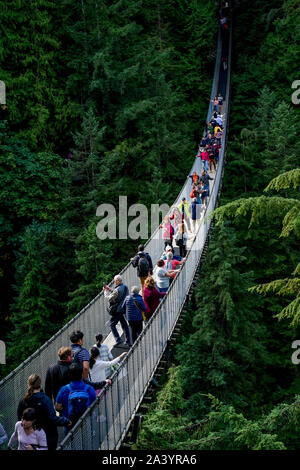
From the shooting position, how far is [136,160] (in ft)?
72.2

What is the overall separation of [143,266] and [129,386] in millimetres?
2927

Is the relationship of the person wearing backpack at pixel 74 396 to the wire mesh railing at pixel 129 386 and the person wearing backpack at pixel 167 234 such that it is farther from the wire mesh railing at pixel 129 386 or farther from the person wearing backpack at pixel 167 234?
the person wearing backpack at pixel 167 234

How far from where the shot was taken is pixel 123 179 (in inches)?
832

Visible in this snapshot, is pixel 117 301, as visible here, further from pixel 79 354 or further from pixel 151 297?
pixel 79 354

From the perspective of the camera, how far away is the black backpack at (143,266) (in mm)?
9695

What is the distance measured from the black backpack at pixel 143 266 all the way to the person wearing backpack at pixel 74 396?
4209mm

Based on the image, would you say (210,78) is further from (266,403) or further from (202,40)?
(266,403)

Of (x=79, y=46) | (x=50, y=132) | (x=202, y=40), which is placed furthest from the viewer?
(x=202, y=40)

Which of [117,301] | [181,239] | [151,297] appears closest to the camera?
[117,301]

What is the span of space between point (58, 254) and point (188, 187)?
544cm

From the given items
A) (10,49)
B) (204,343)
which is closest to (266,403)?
(204,343)

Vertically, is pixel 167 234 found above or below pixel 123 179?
below

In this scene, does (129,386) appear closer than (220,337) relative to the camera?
Yes

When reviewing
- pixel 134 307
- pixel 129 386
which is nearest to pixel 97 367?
pixel 129 386
